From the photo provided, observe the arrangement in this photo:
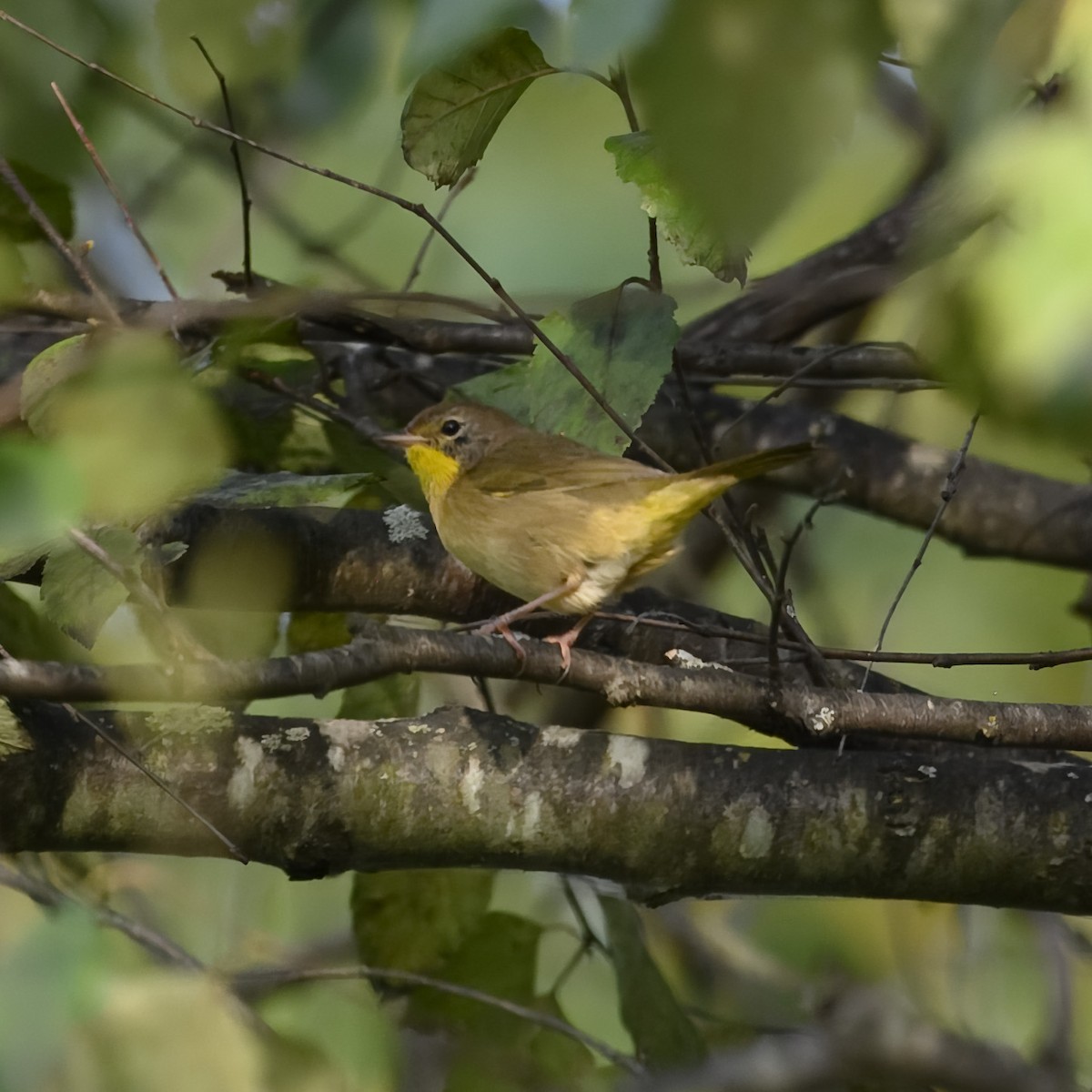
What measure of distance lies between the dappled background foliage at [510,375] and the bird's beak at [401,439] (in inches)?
7.2

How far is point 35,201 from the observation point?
269 centimetres

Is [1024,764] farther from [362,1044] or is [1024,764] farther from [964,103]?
[964,103]

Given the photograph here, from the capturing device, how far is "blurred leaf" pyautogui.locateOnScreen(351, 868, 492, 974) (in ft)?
9.19

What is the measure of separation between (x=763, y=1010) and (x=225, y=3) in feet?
11.7

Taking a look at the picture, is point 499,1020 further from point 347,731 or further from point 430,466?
point 430,466

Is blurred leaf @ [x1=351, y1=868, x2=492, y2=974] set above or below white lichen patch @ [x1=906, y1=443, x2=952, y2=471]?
below

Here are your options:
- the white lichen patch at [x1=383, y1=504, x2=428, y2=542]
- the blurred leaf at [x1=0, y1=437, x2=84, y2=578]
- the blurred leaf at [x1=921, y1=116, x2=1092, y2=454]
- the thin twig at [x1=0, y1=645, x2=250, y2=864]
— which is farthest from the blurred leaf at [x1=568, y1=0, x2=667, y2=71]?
the white lichen patch at [x1=383, y1=504, x2=428, y2=542]

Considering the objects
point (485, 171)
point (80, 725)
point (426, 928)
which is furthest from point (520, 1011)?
point (485, 171)

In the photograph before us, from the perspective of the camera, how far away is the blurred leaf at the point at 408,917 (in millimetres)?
2801

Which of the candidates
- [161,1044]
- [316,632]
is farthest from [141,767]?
[316,632]

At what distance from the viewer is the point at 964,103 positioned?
1.34 feet

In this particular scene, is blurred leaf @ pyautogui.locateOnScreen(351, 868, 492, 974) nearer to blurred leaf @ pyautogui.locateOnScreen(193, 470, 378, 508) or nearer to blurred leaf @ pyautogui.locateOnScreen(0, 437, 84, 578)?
blurred leaf @ pyautogui.locateOnScreen(193, 470, 378, 508)

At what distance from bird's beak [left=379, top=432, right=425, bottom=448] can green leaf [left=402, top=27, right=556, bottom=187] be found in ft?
4.70

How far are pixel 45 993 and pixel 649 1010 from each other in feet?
7.25
